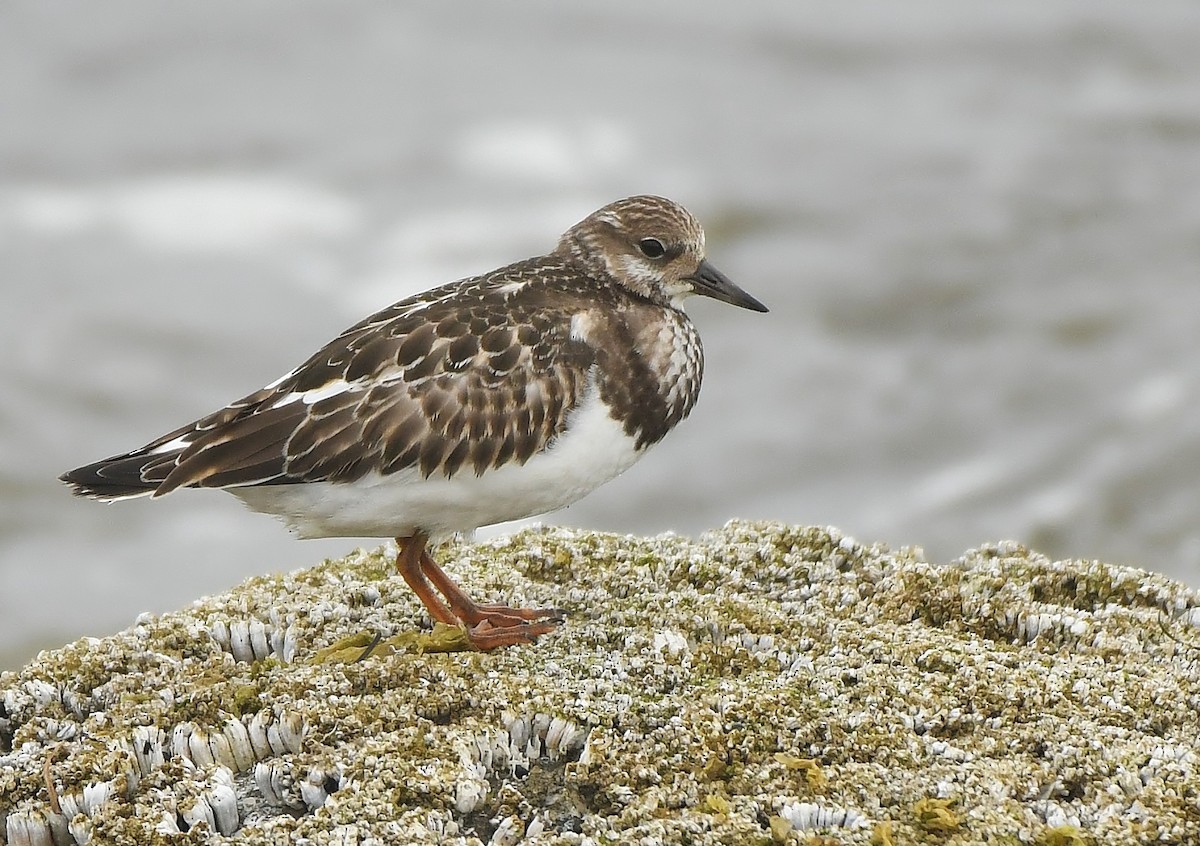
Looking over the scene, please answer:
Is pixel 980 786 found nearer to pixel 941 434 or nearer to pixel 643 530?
pixel 643 530

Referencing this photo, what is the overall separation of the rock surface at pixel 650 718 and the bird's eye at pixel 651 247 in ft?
4.03

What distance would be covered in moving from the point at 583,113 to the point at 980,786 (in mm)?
10878

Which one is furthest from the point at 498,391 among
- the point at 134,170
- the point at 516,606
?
the point at 134,170

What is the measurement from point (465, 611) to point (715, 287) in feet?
5.50

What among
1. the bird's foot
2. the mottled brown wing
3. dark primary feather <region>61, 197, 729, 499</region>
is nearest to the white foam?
dark primary feather <region>61, 197, 729, 499</region>

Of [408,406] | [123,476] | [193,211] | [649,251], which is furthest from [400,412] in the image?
[193,211]

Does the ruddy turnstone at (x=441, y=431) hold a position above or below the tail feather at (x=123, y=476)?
above

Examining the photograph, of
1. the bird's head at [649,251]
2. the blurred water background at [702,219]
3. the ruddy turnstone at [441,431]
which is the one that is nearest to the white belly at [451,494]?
the ruddy turnstone at [441,431]

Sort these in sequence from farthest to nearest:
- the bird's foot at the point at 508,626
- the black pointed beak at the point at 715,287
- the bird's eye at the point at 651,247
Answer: the black pointed beak at the point at 715,287 → the bird's eye at the point at 651,247 → the bird's foot at the point at 508,626

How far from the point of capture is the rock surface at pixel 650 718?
352cm

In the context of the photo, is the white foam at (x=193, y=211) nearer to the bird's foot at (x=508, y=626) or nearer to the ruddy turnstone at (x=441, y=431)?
the ruddy turnstone at (x=441, y=431)

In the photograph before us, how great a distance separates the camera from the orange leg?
4488mm

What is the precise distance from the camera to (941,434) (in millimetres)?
10570

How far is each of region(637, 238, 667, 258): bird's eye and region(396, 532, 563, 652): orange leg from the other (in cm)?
143
